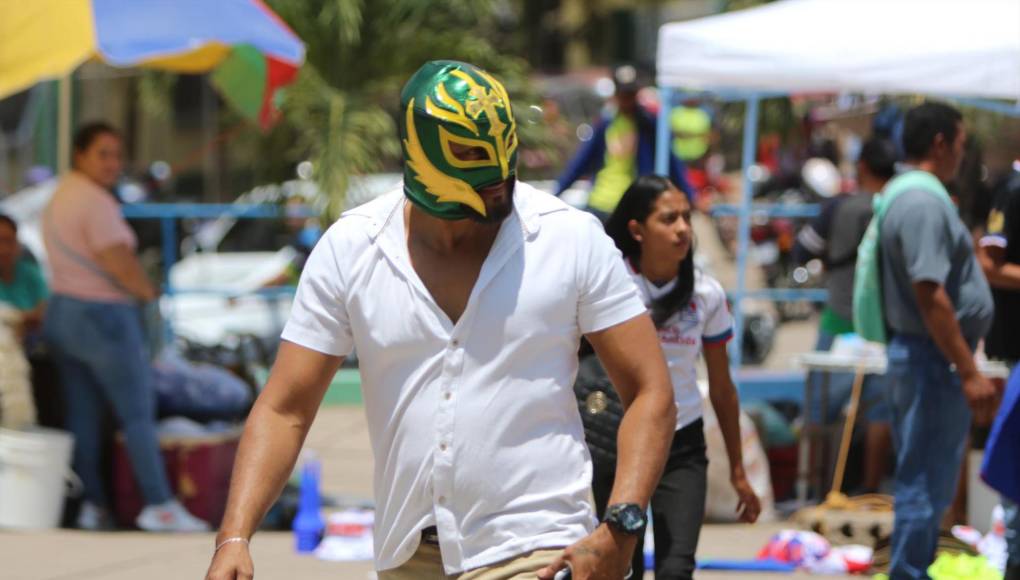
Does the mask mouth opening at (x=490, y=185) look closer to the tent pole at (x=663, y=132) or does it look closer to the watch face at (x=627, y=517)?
the watch face at (x=627, y=517)

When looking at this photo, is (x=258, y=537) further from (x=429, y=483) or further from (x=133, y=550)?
(x=429, y=483)

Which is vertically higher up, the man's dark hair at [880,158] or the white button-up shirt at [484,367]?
the white button-up shirt at [484,367]

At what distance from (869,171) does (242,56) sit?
11.2ft

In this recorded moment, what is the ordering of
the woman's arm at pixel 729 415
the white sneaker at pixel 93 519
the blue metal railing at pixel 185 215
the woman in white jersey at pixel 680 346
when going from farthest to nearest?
the blue metal railing at pixel 185 215, the white sneaker at pixel 93 519, the woman's arm at pixel 729 415, the woman in white jersey at pixel 680 346

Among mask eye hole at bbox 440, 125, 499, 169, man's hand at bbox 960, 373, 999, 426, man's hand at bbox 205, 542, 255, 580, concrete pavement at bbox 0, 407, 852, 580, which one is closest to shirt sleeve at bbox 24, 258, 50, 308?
concrete pavement at bbox 0, 407, 852, 580

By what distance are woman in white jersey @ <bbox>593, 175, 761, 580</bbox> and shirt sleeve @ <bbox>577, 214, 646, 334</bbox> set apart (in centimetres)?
175

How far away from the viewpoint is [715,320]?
5145 millimetres

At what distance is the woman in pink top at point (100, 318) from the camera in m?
7.64

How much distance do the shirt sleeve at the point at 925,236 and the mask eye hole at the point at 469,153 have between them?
2918mm

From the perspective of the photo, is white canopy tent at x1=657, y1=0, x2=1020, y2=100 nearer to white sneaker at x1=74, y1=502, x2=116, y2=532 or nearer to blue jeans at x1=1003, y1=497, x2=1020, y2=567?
blue jeans at x1=1003, y1=497, x2=1020, y2=567

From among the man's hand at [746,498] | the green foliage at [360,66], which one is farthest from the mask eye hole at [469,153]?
the green foliage at [360,66]

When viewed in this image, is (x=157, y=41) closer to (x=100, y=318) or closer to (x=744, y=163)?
(x=100, y=318)

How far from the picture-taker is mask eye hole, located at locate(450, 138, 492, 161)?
310cm

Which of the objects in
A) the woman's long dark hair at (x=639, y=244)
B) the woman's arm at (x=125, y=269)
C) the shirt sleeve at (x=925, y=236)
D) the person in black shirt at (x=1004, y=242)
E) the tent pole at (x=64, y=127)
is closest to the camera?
the woman's long dark hair at (x=639, y=244)
